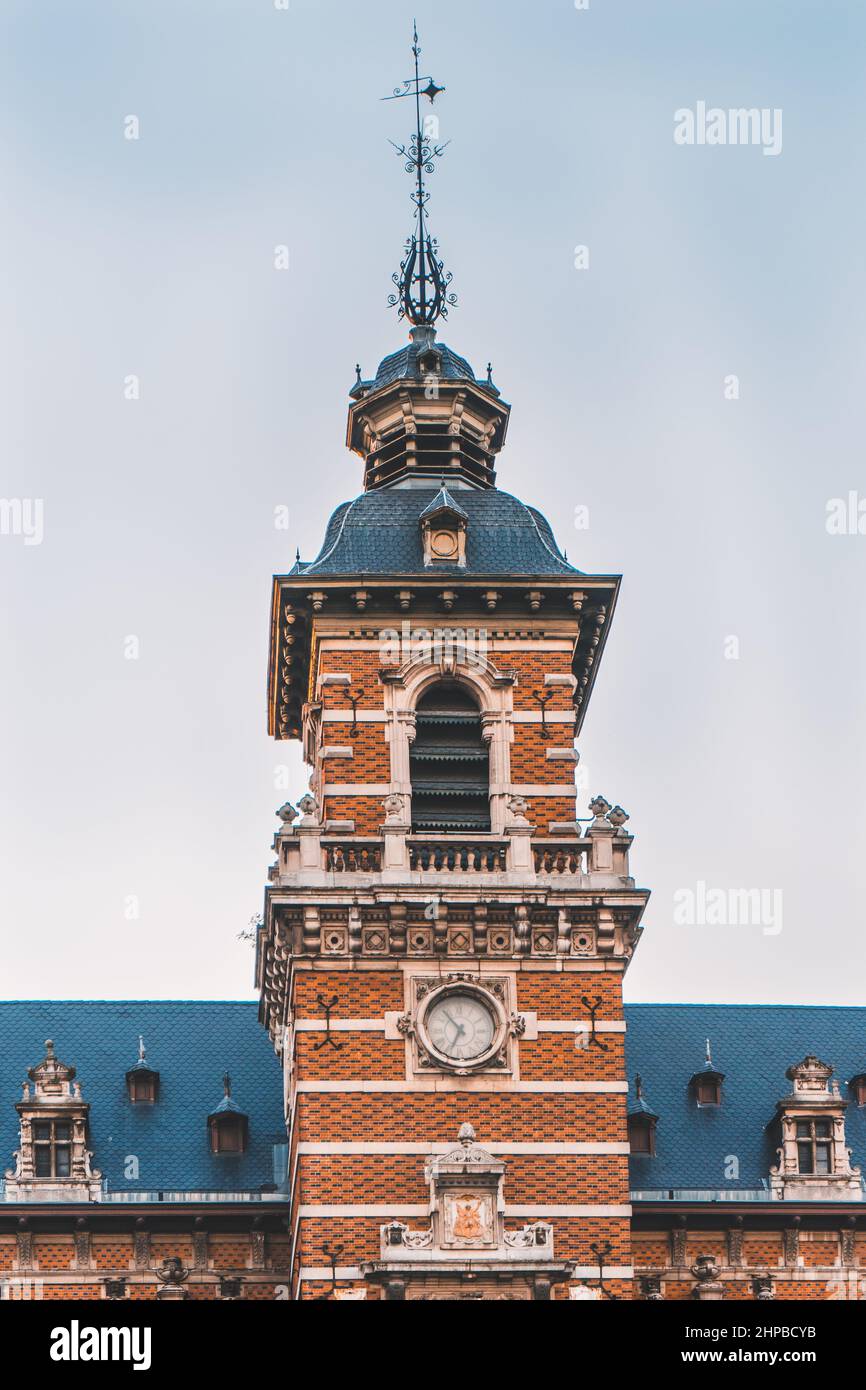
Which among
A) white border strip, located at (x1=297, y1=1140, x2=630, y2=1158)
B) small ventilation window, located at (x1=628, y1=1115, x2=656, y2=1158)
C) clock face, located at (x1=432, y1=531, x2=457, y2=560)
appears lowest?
white border strip, located at (x1=297, y1=1140, x2=630, y2=1158)

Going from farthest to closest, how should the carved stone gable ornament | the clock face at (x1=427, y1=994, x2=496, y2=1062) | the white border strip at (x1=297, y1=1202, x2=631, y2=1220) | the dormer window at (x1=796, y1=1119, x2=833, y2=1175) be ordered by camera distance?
the dormer window at (x1=796, y1=1119, x2=833, y2=1175) → the clock face at (x1=427, y1=994, x2=496, y2=1062) → the white border strip at (x1=297, y1=1202, x2=631, y2=1220) → the carved stone gable ornament

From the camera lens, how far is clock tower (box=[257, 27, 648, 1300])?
33.2m

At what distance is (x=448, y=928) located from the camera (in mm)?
34500

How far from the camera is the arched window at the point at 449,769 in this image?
36.0 m

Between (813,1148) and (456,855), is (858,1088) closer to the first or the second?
(813,1148)

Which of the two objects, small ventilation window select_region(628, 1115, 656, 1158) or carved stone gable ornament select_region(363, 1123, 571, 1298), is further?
small ventilation window select_region(628, 1115, 656, 1158)

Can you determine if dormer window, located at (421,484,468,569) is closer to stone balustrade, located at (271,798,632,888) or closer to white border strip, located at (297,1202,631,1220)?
stone balustrade, located at (271,798,632,888)

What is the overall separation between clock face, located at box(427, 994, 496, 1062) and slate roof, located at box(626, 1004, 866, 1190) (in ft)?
14.4

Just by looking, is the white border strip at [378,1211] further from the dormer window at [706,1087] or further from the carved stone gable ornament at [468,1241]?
the dormer window at [706,1087]

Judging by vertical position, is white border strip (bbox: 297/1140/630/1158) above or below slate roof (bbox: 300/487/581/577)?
Answer: below

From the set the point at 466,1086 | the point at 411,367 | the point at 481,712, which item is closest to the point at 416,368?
the point at 411,367

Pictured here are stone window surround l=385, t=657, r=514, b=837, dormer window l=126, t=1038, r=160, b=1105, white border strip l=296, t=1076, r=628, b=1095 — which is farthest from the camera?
dormer window l=126, t=1038, r=160, b=1105

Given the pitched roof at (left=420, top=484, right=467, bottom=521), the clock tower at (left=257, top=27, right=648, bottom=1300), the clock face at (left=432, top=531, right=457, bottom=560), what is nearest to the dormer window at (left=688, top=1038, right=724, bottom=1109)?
the clock tower at (left=257, top=27, right=648, bottom=1300)
